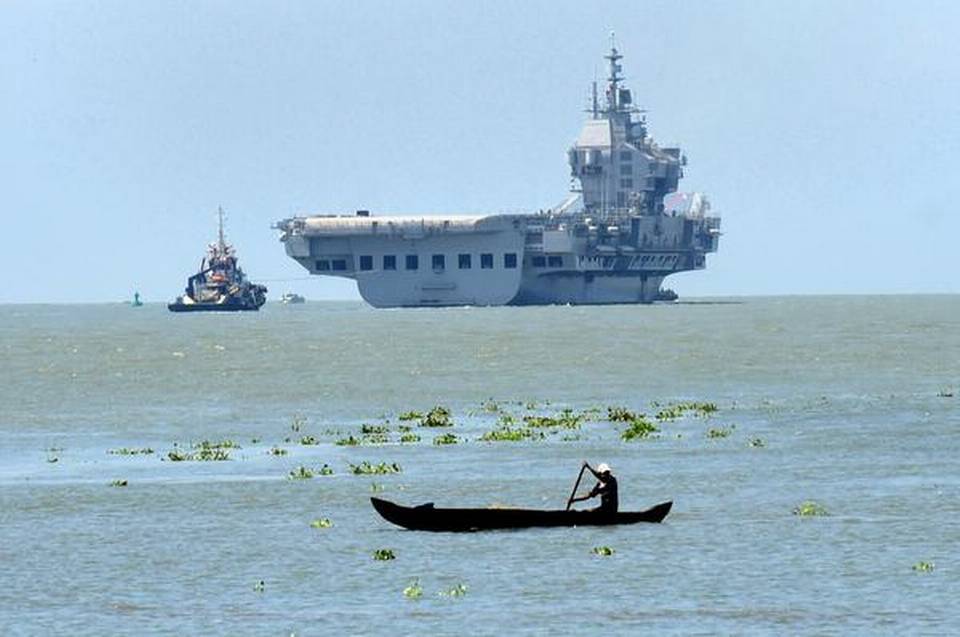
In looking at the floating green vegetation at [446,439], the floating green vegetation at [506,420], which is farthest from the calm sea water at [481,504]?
the floating green vegetation at [446,439]

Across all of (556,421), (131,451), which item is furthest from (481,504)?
(556,421)

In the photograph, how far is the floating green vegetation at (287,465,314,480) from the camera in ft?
182

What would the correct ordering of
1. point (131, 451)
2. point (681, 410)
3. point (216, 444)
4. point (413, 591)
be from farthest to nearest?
point (681, 410), point (216, 444), point (131, 451), point (413, 591)

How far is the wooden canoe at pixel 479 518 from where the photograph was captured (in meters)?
43.2

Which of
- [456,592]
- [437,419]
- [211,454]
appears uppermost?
[437,419]

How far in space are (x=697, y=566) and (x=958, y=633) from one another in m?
7.28

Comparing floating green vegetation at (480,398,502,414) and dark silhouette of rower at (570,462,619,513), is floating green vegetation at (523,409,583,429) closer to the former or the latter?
floating green vegetation at (480,398,502,414)

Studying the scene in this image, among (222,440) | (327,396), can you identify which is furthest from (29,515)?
(327,396)

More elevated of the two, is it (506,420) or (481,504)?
(506,420)

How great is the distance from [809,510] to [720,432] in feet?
72.5

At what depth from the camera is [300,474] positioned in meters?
56.0

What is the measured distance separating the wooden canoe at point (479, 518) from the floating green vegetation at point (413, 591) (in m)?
5.78

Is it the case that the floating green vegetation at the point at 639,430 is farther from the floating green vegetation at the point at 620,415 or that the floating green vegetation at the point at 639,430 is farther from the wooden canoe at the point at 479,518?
the wooden canoe at the point at 479,518

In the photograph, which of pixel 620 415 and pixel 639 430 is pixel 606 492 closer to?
pixel 639 430
